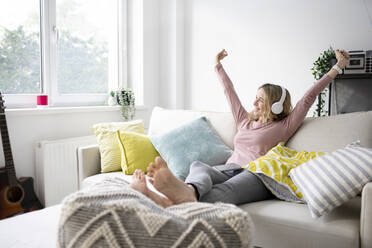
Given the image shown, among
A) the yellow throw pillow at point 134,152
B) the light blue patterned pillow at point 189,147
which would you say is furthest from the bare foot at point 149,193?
A: the yellow throw pillow at point 134,152

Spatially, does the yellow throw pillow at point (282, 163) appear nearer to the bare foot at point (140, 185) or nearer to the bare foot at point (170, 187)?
the bare foot at point (170, 187)

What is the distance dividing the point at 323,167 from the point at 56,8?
101 inches

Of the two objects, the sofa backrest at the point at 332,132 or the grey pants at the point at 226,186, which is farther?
the sofa backrest at the point at 332,132

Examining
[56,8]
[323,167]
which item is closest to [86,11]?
[56,8]

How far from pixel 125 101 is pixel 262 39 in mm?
1480

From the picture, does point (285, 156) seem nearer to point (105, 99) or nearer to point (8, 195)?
point (8, 195)

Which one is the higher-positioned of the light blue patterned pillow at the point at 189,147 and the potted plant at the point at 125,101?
the potted plant at the point at 125,101

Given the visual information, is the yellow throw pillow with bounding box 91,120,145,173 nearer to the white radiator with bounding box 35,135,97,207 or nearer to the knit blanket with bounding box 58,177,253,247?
the white radiator with bounding box 35,135,97,207

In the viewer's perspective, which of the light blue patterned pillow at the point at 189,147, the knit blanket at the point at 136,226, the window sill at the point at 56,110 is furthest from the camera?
the window sill at the point at 56,110

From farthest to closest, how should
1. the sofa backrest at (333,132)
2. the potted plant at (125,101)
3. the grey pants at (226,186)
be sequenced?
the potted plant at (125,101)
the sofa backrest at (333,132)
the grey pants at (226,186)

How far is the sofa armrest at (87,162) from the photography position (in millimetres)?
2164

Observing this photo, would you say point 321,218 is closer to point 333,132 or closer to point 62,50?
point 333,132

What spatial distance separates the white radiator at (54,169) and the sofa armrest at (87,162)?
11.0 inches

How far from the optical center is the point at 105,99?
3387mm
